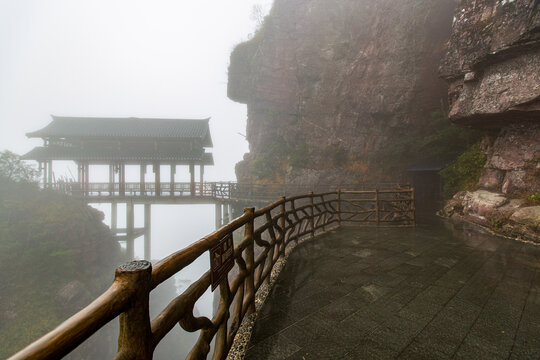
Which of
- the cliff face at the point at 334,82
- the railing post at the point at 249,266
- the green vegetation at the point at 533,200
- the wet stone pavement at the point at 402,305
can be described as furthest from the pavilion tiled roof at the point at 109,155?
the green vegetation at the point at 533,200

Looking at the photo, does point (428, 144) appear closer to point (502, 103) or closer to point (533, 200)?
point (502, 103)

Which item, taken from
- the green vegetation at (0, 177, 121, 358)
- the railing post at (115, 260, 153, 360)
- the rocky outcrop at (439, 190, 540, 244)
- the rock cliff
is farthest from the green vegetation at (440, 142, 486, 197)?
the green vegetation at (0, 177, 121, 358)

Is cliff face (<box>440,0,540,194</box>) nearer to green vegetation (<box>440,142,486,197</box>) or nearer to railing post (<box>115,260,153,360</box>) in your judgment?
green vegetation (<box>440,142,486,197</box>)

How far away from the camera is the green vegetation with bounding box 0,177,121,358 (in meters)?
11.9

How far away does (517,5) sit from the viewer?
8.05m

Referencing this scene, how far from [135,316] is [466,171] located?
14.6 metres

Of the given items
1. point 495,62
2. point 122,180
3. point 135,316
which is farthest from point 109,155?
point 495,62

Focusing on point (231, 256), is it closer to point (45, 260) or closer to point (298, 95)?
point (45, 260)

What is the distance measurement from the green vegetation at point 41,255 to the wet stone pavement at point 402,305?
14.6 meters

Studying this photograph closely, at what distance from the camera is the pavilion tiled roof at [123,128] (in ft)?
66.5

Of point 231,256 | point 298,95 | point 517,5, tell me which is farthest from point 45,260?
point 517,5

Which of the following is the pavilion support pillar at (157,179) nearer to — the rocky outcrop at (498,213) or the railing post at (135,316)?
the rocky outcrop at (498,213)

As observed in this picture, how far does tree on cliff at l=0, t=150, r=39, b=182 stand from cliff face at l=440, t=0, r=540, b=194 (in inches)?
1092

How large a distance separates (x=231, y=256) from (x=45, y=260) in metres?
17.9
